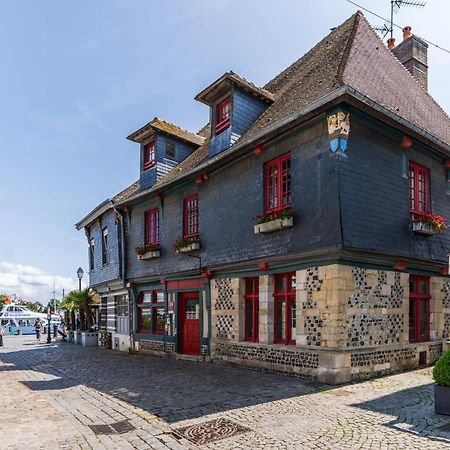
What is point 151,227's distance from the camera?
17359mm

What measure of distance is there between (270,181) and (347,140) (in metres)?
2.52

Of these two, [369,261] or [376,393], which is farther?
[369,261]

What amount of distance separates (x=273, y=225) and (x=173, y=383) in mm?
4321

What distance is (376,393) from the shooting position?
8453mm

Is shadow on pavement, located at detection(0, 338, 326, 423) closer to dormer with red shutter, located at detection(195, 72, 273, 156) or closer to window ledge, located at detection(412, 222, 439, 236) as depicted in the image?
window ledge, located at detection(412, 222, 439, 236)

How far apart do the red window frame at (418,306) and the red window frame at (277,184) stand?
167 inches

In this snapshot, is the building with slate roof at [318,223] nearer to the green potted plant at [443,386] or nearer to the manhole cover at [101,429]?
the green potted plant at [443,386]

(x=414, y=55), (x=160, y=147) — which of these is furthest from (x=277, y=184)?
(x=414, y=55)

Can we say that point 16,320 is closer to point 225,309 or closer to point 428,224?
point 225,309

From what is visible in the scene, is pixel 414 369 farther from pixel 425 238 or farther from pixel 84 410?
pixel 84 410

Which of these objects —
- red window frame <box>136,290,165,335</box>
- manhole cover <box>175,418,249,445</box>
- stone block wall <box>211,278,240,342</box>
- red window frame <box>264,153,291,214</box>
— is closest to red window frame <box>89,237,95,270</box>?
red window frame <box>136,290,165,335</box>

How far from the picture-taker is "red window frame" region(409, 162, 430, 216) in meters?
11.8

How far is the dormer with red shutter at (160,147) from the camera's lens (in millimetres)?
16906

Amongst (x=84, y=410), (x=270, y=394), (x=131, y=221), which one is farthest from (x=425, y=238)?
(x=131, y=221)
